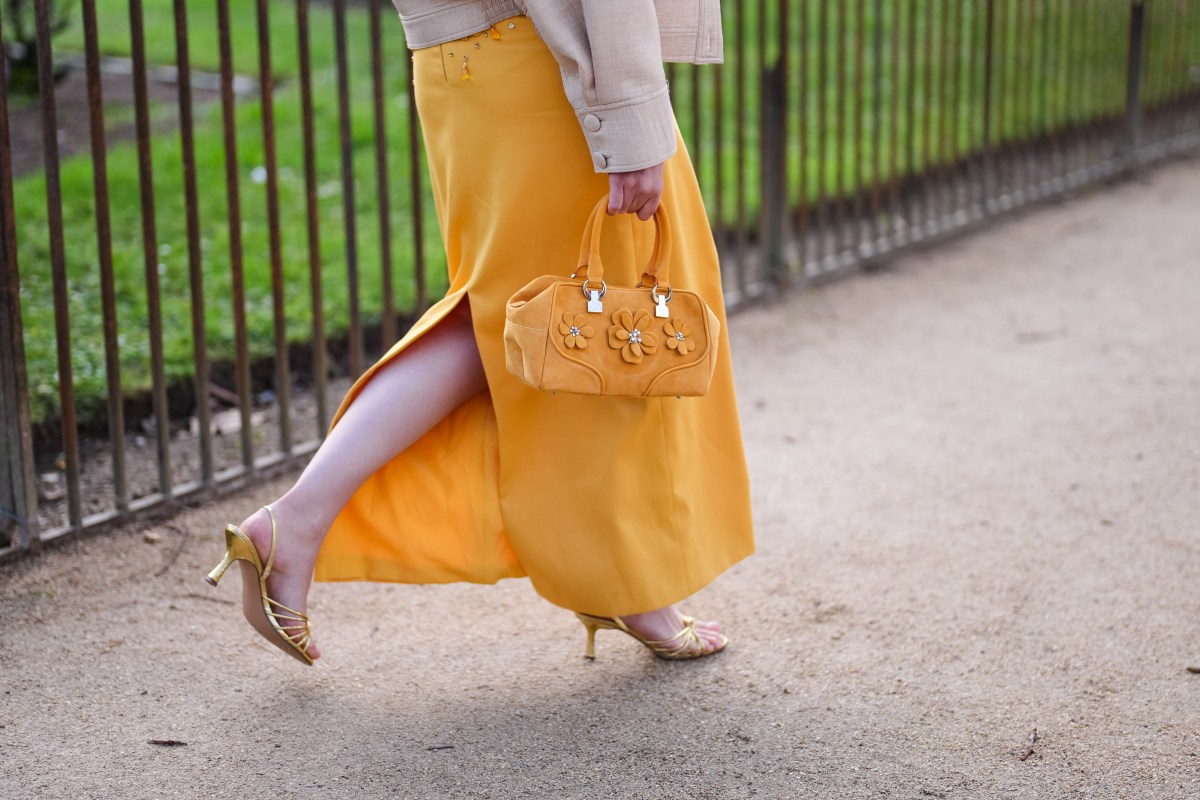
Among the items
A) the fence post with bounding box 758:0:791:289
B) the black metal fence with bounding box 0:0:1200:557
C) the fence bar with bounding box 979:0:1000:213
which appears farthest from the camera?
the fence bar with bounding box 979:0:1000:213

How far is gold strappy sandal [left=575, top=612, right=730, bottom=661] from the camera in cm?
245

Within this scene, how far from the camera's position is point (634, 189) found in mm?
2090

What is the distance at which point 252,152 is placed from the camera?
590cm

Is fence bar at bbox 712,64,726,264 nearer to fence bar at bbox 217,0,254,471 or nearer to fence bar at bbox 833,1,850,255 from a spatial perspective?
fence bar at bbox 833,1,850,255

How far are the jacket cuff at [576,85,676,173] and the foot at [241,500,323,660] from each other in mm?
771

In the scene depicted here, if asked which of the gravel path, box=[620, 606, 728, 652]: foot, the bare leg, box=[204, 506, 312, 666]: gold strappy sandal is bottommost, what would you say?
the gravel path

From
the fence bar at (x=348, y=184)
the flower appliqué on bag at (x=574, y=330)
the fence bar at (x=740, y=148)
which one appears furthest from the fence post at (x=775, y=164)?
the flower appliqué on bag at (x=574, y=330)

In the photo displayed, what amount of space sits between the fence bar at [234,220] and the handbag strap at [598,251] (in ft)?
3.74

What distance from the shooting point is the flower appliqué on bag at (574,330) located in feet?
6.70

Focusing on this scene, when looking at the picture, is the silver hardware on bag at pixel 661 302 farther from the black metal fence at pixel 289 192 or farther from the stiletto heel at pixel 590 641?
the black metal fence at pixel 289 192

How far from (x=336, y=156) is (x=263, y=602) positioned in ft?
13.1

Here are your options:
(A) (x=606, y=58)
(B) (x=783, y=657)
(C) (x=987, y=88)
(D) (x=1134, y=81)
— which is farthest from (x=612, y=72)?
(D) (x=1134, y=81)

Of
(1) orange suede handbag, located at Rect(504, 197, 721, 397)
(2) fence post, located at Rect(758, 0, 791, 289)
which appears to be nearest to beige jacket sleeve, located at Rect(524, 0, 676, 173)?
(1) orange suede handbag, located at Rect(504, 197, 721, 397)

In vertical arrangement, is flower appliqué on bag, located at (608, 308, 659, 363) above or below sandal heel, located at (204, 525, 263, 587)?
above
